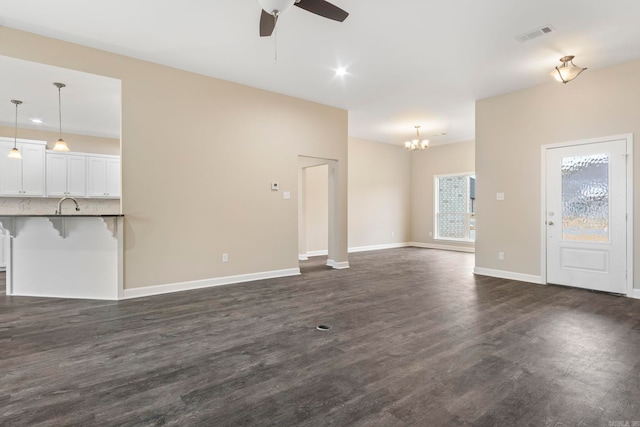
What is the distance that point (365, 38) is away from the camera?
357cm

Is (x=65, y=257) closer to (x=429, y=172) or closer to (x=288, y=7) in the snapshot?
(x=288, y=7)

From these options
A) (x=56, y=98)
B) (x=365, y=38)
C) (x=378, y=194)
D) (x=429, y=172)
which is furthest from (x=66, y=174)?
(x=429, y=172)

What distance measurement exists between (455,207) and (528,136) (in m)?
4.37

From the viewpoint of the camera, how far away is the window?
897cm

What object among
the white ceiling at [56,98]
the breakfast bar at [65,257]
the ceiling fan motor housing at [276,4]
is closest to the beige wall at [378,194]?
the white ceiling at [56,98]

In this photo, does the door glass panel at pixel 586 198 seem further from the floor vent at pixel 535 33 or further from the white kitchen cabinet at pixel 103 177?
the white kitchen cabinet at pixel 103 177

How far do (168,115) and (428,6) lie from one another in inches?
134

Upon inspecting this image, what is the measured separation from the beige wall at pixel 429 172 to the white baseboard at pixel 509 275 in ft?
11.2

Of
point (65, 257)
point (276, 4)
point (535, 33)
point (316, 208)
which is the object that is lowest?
point (65, 257)

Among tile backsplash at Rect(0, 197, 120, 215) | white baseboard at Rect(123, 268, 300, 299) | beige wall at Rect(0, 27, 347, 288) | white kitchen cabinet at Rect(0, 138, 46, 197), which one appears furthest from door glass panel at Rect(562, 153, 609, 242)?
white kitchen cabinet at Rect(0, 138, 46, 197)

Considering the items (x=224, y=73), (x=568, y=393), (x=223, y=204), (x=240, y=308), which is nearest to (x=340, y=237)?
(x=223, y=204)

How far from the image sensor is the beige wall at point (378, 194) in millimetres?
8758

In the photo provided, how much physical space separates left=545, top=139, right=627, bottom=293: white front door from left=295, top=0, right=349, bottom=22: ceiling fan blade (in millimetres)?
4093

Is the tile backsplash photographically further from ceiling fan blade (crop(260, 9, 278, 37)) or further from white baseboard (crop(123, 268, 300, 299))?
ceiling fan blade (crop(260, 9, 278, 37))
